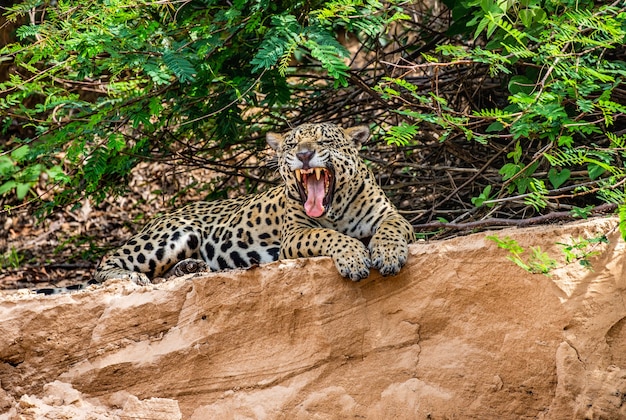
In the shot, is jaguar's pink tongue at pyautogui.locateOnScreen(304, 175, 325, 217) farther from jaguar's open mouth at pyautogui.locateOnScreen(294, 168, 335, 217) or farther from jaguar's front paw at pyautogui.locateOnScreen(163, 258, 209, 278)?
jaguar's front paw at pyautogui.locateOnScreen(163, 258, 209, 278)

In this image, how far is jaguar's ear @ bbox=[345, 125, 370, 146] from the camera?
25.7 feet

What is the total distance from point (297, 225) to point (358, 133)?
1002 mm

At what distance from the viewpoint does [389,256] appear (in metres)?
6.18

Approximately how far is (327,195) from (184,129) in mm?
2749

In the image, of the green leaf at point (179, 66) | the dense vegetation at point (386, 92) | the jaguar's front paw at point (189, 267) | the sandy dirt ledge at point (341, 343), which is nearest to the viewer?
the sandy dirt ledge at point (341, 343)

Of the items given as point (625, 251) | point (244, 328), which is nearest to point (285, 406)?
point (244, 328)

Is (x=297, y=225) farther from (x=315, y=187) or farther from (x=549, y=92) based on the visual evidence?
(x=549, y=92)

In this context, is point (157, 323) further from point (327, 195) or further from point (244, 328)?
point (327, 195)

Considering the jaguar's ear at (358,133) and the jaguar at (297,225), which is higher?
the jaguar's ear at (358,133)

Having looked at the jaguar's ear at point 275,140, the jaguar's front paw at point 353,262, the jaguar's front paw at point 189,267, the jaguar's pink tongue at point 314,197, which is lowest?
the jaguar's front paw at point 189,267

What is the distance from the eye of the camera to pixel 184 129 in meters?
9.51

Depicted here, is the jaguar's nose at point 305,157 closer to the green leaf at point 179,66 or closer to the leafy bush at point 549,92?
the leafy bush at point 549,92

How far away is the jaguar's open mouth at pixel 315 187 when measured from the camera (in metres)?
7.22

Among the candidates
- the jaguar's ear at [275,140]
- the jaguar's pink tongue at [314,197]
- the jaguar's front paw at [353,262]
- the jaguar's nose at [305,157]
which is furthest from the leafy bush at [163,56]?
the jaguar's front paw at [353,262]
